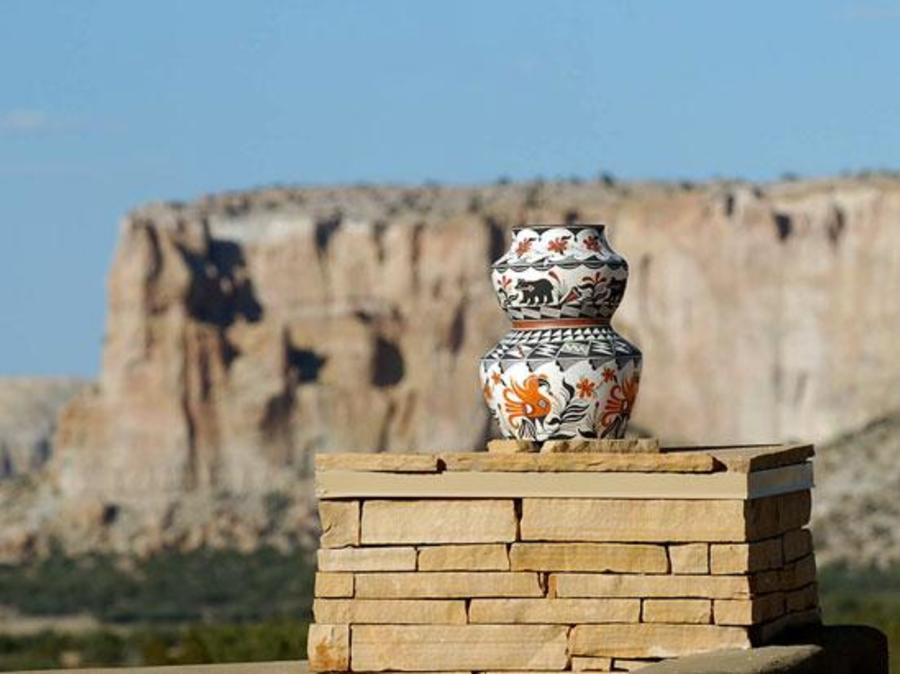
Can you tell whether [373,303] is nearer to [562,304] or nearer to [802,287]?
[802,287]

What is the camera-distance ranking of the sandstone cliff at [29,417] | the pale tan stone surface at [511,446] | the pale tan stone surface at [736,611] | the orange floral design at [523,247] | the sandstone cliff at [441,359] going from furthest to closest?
the sandstone cliff at [29,417], the sandstone cliff at [441,359], the orange floral design at [523,247], the pale tan stone surface at [511,446], the pale tan stone surface at [736,611]

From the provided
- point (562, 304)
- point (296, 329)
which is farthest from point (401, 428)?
point (562, 304)

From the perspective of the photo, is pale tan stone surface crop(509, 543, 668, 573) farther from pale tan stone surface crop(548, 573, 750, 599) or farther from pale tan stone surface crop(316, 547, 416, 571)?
pale tan stone surface crop(316, 547, 416, 571)

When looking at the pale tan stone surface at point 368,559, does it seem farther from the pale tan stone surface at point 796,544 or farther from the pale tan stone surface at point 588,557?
the pale tan stone surface at point 796,544

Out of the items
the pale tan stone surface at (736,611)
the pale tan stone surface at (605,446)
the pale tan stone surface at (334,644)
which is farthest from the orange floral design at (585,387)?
the pale tan stone surface at (334,644)

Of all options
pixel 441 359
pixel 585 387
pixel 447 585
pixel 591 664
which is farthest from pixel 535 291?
pixel 441 359

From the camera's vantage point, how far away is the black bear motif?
927 cm

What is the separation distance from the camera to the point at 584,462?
29.1 feet

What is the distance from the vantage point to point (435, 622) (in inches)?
352

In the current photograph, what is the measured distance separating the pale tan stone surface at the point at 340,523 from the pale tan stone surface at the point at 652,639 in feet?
2.59

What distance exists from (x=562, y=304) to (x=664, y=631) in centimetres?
118

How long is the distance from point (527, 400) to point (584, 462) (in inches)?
18.5

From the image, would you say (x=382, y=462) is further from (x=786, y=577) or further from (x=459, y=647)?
(x=786, y=577)

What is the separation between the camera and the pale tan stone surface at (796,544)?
9.27 metres
